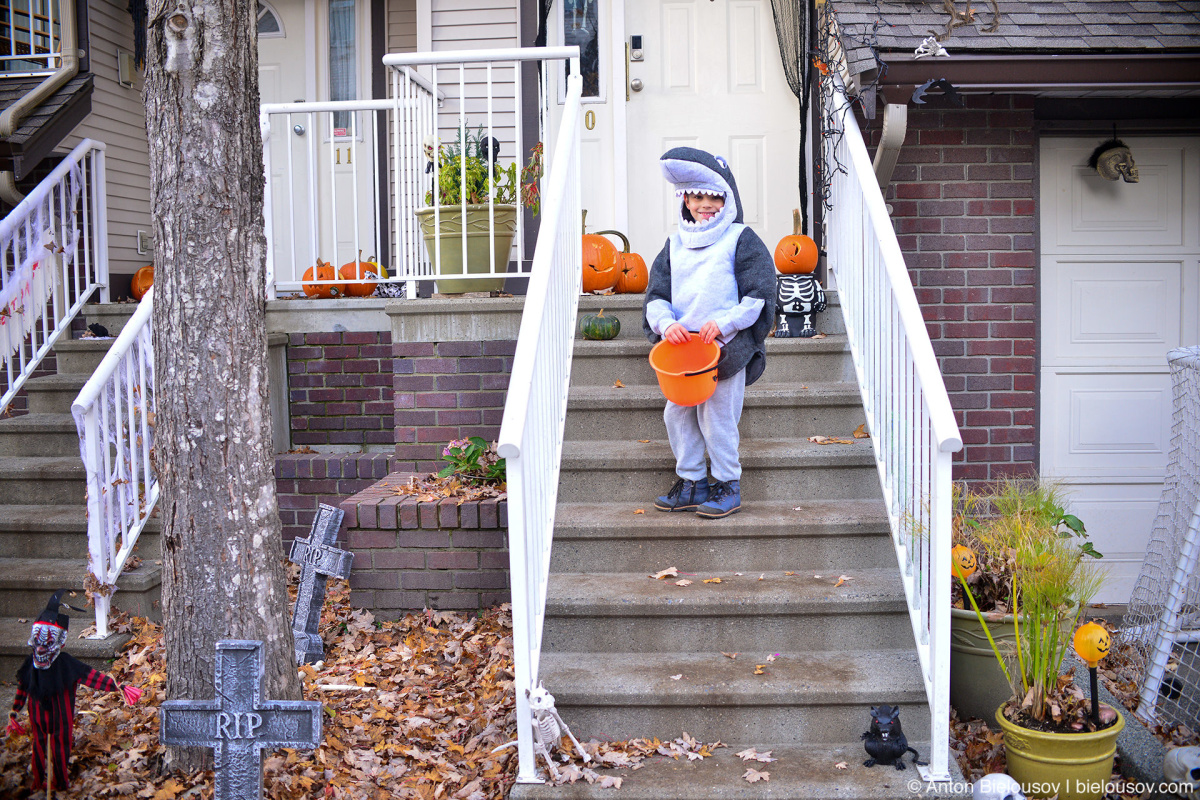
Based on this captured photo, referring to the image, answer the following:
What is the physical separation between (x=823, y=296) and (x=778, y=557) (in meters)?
1.58

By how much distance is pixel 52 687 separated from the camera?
2.65 metres

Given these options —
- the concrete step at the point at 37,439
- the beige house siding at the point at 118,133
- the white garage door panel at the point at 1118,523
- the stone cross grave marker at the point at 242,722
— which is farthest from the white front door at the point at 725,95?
the stone cross grave marker at the point at 242,722

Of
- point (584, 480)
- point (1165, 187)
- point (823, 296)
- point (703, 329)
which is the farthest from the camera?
point (1165, 187)

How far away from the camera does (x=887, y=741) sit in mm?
2590

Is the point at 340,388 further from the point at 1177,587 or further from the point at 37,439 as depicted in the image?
the point at 1177,587

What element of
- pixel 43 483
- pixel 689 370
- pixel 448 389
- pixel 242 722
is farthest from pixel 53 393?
pixel 689 370

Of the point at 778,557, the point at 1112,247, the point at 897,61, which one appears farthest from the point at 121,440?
the point at 1112,247

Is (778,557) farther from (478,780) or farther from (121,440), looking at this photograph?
(121,440)

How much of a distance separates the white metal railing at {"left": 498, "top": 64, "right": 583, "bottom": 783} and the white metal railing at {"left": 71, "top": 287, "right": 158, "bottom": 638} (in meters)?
1.56

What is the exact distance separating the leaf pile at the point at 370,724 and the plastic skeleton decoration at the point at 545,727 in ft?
0.60

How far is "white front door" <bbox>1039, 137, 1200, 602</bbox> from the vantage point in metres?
4.82

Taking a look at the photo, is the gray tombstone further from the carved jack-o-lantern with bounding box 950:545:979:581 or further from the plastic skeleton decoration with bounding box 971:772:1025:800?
the plastic skeleton decoration with bounding box 971:772:1025:800

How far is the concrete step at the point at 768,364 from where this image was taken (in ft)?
13.8

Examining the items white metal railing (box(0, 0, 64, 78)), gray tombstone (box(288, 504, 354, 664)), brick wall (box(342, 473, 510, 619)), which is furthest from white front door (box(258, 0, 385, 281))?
gray tombstone (box(288, 504, 354, 664))
